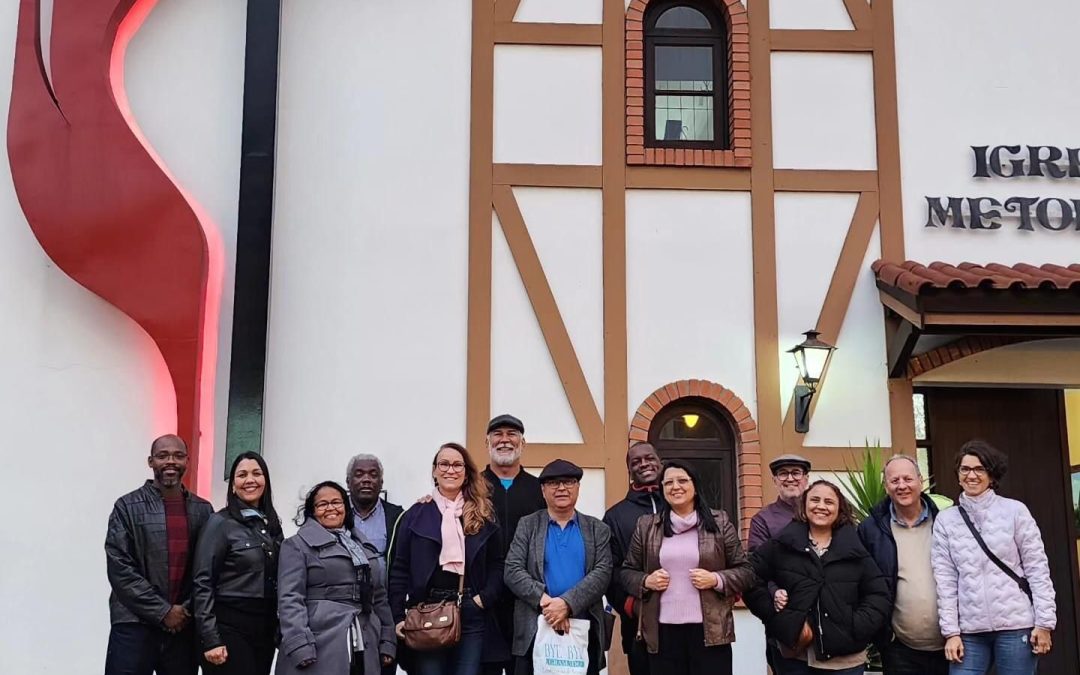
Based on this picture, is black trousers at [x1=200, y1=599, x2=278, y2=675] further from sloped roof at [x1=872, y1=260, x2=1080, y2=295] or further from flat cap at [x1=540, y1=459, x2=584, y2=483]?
sloped roof at [x1=872, y1=260, x2=1080, y2=295]

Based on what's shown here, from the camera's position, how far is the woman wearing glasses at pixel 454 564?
18.0ft

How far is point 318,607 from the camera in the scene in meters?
5.17

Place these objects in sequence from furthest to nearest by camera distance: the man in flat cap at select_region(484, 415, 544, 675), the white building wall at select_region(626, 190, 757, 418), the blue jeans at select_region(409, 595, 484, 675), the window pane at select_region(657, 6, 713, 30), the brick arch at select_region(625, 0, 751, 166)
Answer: the window pane at select_region(657, 6, 713, 30) < the brick arch at select_region(625, 0, 751, 166) < the white building wall at select_region(626, 190, 757, 418) < the man in flat cap at select_region(484, 415, 544, 675) < the blue jeans at select_region(409, 595, 484, 675)

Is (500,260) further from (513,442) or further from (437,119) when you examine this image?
(513,442)

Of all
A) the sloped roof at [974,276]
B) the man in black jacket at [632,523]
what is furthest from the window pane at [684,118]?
the man in black jacket at [632,523]

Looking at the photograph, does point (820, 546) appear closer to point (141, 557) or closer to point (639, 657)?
point (639, 657)

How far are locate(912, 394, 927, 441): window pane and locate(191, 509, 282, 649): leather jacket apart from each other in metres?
4.87

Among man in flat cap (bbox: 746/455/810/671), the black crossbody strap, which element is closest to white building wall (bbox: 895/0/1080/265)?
man in flat cap (bbox: 746/455/810/671)

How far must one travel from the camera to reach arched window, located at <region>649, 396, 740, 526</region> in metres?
8.02

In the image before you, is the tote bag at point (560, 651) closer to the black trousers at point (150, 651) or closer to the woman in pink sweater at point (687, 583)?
the woman in pink sweater at point (687, 583)

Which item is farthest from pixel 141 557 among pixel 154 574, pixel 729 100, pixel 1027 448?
pixel 1027 448

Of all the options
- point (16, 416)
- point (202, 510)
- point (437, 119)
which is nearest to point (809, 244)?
point (437, 119)

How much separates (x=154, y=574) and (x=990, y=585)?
12.4 feet

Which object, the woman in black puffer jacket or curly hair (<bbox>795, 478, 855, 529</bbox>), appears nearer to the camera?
the woman in black puffer jacket
